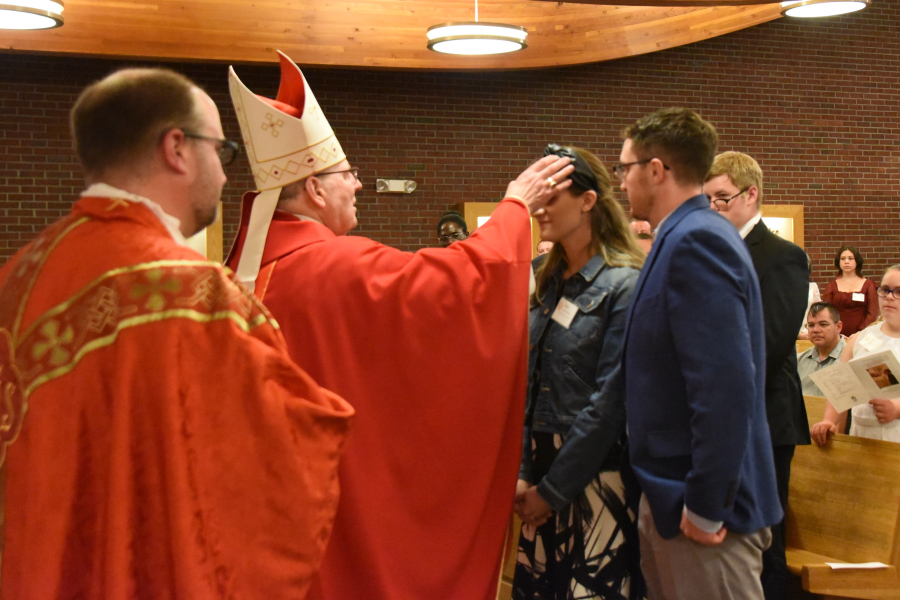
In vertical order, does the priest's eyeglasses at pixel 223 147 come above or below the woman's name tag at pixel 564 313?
above

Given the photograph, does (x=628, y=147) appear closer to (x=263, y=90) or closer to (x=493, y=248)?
(x=493, y=248)

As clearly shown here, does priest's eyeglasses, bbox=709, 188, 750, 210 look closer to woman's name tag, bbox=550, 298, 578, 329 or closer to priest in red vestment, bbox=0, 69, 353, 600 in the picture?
woman's name tag, bbox=550, 298, 578, 329

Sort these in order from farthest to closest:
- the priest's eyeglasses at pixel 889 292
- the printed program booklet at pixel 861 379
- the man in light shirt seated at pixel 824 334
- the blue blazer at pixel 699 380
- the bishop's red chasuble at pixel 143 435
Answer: the man in light shirt seated at pixel 824 334 → the priest's eyeglasses at pixel 889 292 → the printed program booklet at pixel 861 379 → the blue blazer at pixel 699 380 → the bishop's red chasuble at pixel 143 435

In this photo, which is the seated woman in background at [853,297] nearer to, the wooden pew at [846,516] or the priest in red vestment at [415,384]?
the wooden pew at [846,516]

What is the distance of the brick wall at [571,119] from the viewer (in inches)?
300

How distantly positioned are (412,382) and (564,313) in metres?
0.50

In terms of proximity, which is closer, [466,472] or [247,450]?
[247,450]

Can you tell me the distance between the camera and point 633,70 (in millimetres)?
9281

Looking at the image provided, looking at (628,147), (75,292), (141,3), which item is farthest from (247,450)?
(141,3)

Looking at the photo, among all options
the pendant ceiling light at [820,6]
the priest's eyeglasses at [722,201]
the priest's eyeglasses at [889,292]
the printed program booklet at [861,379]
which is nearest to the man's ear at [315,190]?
the priest's eyeglasses at [722,201]

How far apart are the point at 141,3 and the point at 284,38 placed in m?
1.21

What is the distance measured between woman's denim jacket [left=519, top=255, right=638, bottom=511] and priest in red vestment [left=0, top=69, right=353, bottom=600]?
2.74ft

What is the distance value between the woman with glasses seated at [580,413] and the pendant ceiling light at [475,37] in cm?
423

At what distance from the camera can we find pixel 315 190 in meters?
2.21
